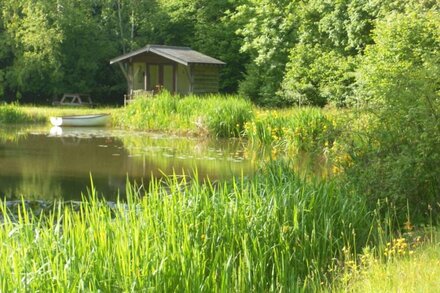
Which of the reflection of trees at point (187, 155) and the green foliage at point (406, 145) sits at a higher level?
the green foliage at point (406, 145)

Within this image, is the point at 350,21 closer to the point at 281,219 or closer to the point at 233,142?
the point at 233,142

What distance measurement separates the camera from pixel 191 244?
533cm

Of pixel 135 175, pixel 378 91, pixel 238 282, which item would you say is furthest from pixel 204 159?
pixel 238 282

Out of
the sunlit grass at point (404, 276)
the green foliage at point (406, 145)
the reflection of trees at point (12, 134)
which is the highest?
the green foliage at point (406, 145)

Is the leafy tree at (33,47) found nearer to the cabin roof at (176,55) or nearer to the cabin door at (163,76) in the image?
the cabin roof at (176,55)

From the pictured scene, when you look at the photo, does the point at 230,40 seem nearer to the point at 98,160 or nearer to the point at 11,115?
the point at 11,115

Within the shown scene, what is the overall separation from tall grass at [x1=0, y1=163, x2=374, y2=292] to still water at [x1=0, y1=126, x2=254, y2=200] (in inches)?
107

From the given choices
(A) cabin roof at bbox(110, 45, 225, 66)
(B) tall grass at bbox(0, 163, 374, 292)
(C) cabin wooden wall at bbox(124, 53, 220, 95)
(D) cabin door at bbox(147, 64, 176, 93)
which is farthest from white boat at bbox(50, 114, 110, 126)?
(B) tall grass at bbox(0, 163, 374, 292)

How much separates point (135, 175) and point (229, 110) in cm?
707

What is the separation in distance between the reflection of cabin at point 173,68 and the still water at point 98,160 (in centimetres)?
826

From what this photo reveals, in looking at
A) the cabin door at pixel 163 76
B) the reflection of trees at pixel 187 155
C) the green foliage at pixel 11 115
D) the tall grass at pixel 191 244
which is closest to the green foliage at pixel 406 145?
the tall grass at pixel 191 244

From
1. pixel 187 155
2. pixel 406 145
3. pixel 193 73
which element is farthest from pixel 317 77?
pixel 406 145

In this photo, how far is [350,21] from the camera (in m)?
24.6

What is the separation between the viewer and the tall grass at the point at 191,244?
441cm
